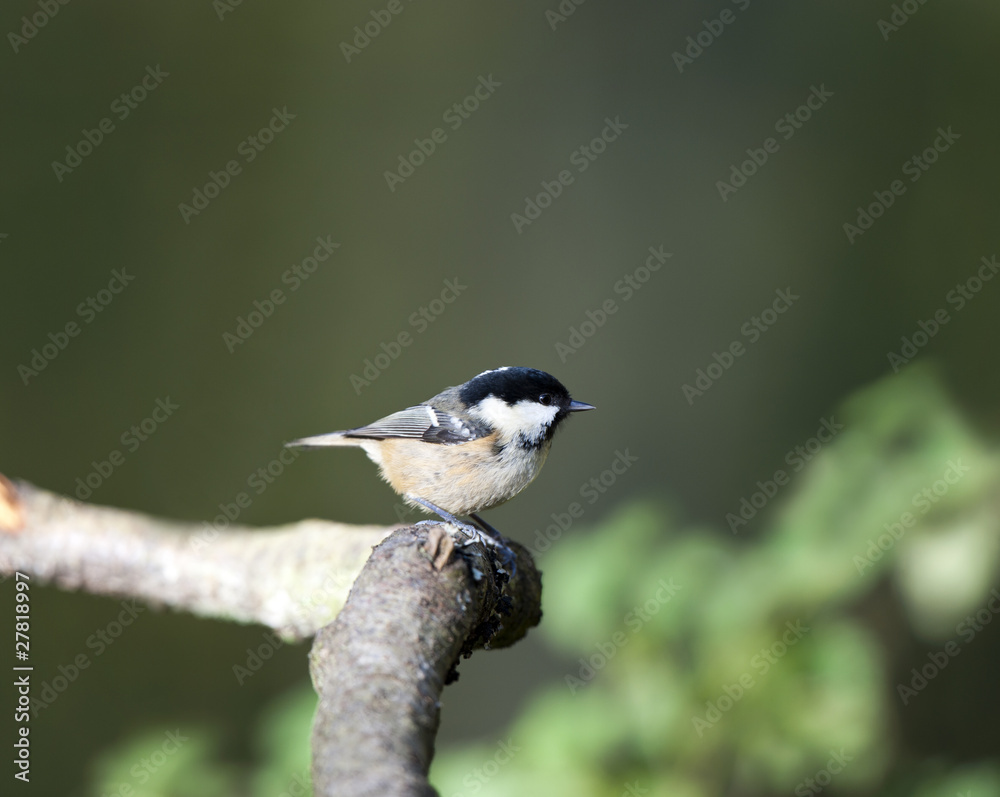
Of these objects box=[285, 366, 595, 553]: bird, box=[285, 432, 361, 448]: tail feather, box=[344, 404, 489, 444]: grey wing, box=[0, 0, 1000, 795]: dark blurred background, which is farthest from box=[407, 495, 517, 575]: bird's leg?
box=[0, 0, 1000, 795]: dark blurred background

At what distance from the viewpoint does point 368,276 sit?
2.87 meters

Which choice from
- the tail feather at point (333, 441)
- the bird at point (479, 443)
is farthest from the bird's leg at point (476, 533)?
the tail feather at point (333, 441)

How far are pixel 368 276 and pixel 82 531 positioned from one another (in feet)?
5.20

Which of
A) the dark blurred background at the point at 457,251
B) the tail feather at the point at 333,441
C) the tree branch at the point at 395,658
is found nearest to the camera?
the tree branch at the point at 395,658

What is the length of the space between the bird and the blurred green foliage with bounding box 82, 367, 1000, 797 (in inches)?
8.3

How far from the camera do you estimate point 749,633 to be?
1.37 m

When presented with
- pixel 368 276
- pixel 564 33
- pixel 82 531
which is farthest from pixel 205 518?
pixel 564 33

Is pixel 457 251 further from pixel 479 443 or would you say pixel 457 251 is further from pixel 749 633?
pixel 749 633

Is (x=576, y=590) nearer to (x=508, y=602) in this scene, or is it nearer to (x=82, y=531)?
(x=508, y=602)

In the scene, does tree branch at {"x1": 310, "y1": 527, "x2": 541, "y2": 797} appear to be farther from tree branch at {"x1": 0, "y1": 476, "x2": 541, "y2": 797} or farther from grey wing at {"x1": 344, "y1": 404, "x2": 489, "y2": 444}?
grey wing at {"x1": 344, "y1": 404, "x2": 489, "y2": 444}

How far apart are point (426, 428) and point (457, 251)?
134 cm

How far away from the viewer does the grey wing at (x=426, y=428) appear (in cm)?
160

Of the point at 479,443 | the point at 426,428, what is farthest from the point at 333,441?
the point at 479,443

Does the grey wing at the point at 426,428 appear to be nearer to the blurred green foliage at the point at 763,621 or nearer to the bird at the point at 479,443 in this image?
the bird at the point at 479,443
